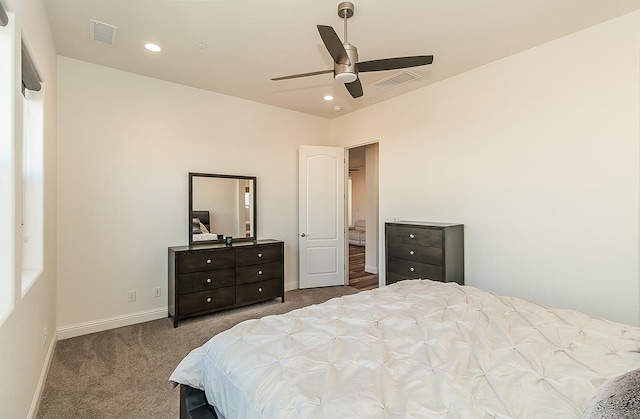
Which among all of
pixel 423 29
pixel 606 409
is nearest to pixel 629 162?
pixel 423 29

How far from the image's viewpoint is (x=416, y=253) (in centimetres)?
334

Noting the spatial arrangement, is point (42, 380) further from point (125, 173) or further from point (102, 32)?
point (102, 32)

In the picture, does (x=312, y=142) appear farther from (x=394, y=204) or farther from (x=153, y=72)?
(x=153, y=72)

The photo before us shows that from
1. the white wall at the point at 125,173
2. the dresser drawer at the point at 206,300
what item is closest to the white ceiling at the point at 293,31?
the white wall at the point at 125,173

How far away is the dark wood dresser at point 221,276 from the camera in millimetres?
3328

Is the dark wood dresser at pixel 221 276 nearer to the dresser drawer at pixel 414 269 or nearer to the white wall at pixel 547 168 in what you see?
the dresser drawer at pixel 414 269

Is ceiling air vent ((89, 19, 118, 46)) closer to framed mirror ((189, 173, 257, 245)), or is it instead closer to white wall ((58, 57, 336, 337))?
white wall ((58, 57, 336, 337))

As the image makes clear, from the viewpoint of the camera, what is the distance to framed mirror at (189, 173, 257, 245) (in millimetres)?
3830

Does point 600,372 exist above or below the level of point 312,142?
below

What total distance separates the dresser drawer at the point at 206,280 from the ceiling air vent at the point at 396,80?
2874 millimetres

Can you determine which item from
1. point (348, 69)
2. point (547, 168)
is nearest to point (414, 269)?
point (547, 168)

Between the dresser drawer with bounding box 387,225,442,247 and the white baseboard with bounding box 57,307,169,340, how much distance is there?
2.84 meters

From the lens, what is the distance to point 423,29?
8.33 ft

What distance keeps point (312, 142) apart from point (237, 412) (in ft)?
14.2
